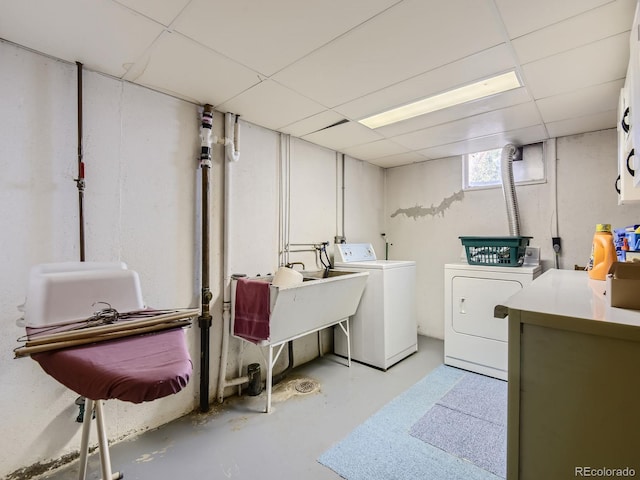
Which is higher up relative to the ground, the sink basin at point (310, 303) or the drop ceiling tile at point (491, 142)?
the drop ceiling tile at point (491, 142)

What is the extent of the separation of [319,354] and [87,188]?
2.68 metres

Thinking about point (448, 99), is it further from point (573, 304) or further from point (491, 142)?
point (573, 304)

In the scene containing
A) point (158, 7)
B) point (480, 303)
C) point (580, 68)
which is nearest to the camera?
point (158, 7)

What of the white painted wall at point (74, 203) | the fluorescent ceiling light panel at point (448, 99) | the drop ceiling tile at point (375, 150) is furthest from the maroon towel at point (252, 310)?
the drop ceiling tile at point (375, 150)

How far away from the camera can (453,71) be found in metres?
1.86

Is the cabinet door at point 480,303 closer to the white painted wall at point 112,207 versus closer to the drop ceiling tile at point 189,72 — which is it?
the white painted wall at point 112,207

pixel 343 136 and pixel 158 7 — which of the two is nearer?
pixel 158 7

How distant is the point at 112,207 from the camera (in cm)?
195

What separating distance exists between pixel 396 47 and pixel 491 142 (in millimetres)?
2093

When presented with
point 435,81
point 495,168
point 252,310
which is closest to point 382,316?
point 252,310

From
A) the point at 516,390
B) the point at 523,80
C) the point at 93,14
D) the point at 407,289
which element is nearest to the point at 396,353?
the point at 407,289

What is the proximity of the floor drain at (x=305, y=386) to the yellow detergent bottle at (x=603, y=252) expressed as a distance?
2222mm

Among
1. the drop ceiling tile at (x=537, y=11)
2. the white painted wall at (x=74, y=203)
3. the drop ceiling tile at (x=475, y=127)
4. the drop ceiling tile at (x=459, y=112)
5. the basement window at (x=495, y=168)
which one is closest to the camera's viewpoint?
the drop ceiling tile at (x=537, y=11)

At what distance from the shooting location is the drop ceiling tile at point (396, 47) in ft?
4.54
